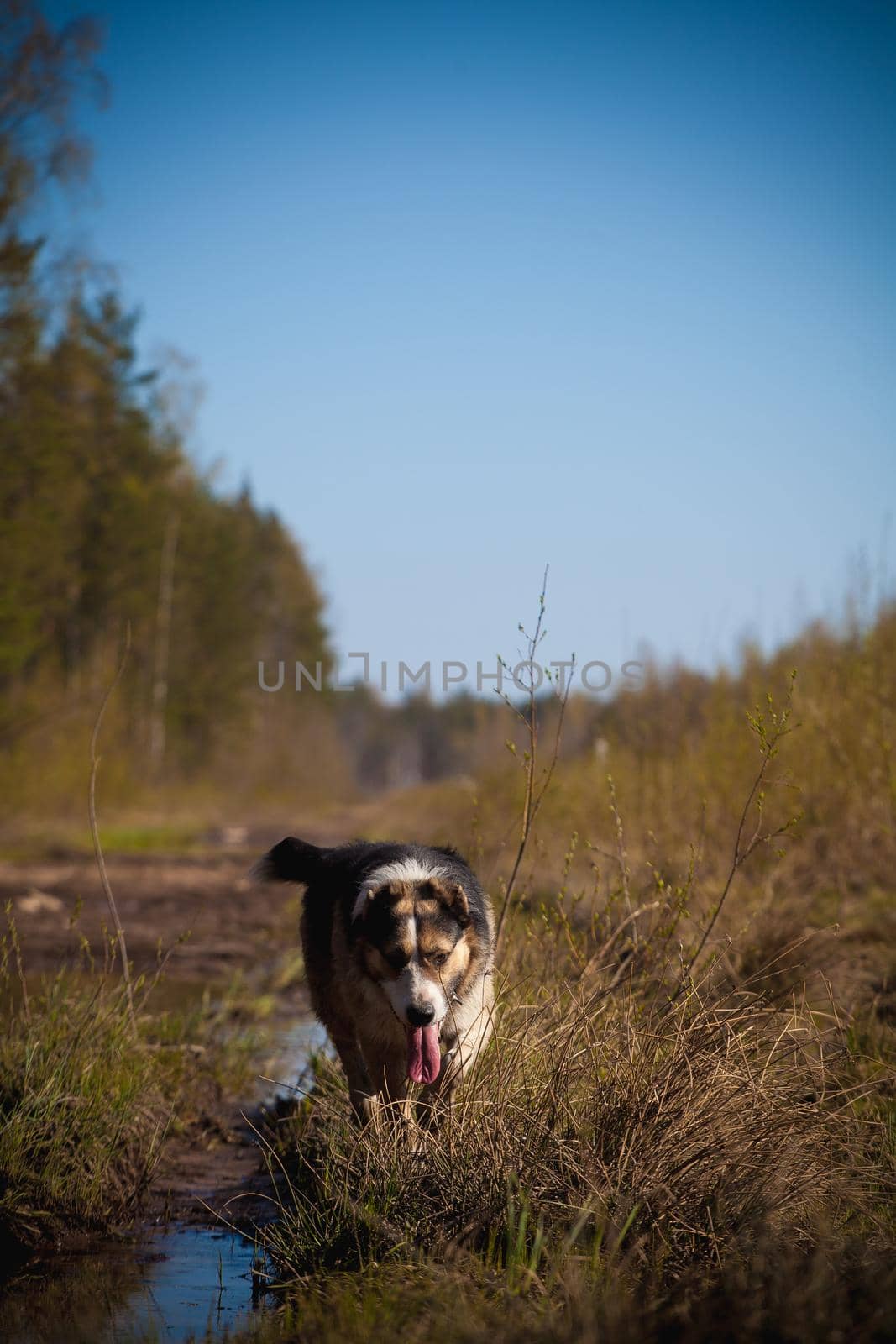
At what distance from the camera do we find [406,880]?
191 inches

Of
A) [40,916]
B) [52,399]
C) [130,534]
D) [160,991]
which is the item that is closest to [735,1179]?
[160,991]

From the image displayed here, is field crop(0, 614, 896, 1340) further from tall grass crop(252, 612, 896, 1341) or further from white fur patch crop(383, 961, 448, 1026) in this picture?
white fur patch crop(383, 961, 448, 1026)

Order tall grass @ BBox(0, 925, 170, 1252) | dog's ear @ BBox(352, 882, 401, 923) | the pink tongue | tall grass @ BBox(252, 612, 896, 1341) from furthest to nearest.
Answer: dog's ear @ BBox(352, 882, 401, 923)
the pink tongue
tall grass @ BBox(0, 925, 170, 1252)
tall grass @ BBox(252, 612, 896, 1341)

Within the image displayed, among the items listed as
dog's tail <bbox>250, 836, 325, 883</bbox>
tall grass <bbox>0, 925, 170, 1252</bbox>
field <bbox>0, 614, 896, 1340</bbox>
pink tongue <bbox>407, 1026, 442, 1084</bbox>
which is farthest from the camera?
dog's tail <bbox>250, 836, 325, 883</bbox>

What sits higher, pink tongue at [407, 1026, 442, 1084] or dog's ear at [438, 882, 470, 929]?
dog's ear at [438, 882, 470, 929]

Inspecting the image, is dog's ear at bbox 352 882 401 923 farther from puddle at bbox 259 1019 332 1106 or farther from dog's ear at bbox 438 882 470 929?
puddle at bbox 259 1019 332 1106

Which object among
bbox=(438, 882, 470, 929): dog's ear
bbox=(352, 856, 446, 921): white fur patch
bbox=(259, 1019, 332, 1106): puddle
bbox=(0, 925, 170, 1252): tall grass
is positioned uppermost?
bbox=(352, 856, 446, 921): white fur patch

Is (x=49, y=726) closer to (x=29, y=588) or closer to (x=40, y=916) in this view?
(x=29, y=588)

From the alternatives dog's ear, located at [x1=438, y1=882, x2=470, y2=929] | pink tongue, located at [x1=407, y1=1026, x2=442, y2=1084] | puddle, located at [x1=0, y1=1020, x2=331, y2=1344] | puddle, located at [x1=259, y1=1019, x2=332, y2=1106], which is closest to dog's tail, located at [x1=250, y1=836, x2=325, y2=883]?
puddle, located at [x1=259, y1=1019, x2=332, y2=1106]

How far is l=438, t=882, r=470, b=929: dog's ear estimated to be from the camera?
480cm

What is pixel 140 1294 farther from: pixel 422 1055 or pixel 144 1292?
pixel 422 1055

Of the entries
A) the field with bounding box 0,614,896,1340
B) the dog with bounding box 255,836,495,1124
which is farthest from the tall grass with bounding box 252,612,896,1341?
the dog with bounding box 255,836,495,1124

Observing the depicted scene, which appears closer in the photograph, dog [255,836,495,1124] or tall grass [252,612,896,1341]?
tall grass [252,612,896,1341]

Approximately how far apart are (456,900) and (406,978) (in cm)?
47
